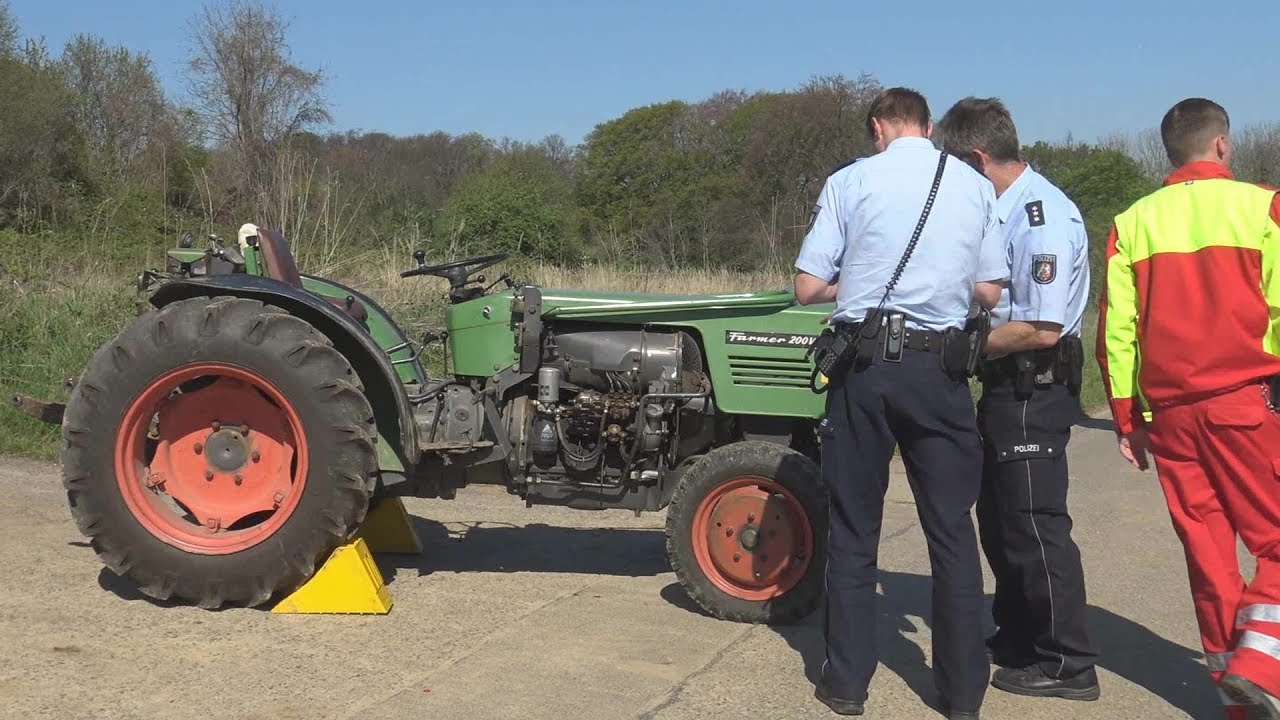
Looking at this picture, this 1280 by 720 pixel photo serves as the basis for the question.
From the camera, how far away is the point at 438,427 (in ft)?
17.5

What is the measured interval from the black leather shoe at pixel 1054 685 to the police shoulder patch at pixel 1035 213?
166cm

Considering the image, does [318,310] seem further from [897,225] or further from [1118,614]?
[1118,614]

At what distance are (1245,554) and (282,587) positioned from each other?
16.9ft

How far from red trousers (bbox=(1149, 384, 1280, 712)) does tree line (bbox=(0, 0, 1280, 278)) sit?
359 inches

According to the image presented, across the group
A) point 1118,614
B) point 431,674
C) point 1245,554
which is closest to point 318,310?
point 431,674

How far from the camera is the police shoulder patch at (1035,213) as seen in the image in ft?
14.4

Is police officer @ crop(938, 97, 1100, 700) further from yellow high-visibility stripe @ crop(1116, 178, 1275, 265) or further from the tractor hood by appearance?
the tractor hood

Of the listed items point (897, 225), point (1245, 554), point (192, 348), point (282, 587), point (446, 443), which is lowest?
point (1245, 554)

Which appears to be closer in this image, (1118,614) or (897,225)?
(897,225)

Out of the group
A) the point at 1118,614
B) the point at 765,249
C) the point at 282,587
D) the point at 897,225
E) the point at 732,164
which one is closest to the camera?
the point at 897,225

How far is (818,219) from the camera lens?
4.13m

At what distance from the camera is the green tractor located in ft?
16.1

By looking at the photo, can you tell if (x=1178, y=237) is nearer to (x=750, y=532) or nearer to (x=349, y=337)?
(x=750, y=532)

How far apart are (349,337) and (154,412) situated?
88cm
